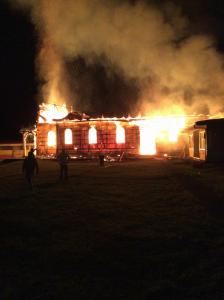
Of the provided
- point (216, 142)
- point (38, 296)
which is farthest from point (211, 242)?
point (216, 142)

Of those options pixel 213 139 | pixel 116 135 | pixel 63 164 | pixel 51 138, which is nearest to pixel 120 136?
pixel 116 135

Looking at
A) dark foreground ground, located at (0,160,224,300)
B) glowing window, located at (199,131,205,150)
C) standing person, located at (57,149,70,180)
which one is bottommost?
dark foreground ground, located at (0,160,224,300)

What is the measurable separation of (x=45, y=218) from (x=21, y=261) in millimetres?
2793

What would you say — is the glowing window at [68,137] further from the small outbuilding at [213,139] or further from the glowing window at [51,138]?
the small outbuilding at [213,139]

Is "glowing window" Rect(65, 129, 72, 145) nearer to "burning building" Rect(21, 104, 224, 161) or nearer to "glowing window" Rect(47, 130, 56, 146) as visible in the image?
"burning building" Rect(21, 104, 224, 161)

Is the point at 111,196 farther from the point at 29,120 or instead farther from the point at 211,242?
the point at 29,120

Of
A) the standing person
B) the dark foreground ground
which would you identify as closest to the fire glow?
the standing person

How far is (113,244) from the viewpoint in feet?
20.2

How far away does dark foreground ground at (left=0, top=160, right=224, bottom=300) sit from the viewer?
14.8ft

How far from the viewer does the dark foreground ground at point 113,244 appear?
177 inches

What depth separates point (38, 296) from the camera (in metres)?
4.32

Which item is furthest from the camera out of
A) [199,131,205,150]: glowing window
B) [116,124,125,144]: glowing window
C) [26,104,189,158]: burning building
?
[116,124,125,144]: glowing window

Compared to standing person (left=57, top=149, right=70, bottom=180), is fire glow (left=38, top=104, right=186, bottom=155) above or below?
above

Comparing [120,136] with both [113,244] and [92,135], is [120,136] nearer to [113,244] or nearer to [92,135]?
[92,135]
